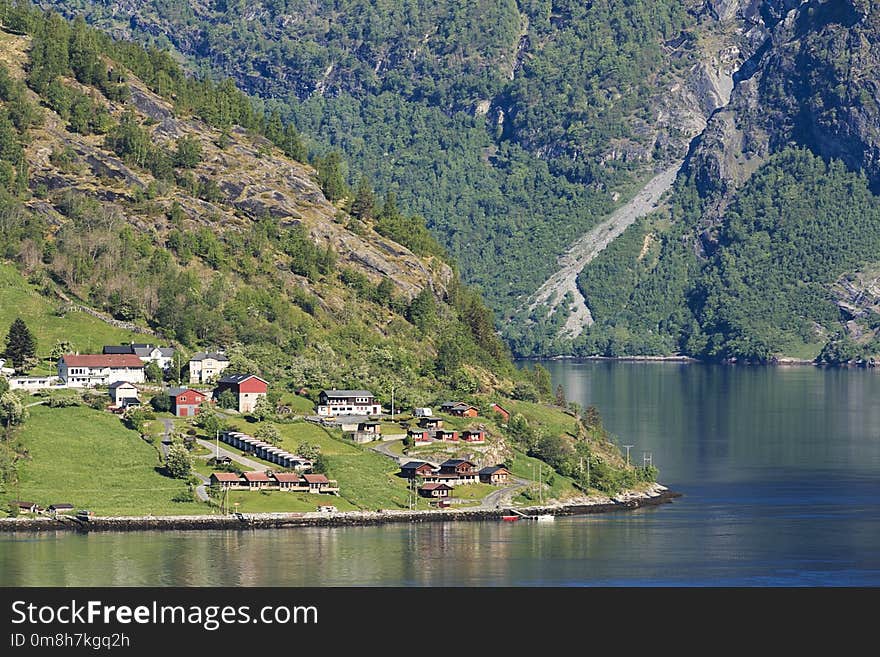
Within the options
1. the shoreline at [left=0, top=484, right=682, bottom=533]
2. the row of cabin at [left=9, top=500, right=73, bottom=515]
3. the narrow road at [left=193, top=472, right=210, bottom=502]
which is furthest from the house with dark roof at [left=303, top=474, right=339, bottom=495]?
the row of cabin at [left=9, top=500, right=73, bottom=515]

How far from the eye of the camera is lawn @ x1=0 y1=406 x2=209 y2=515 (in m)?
182

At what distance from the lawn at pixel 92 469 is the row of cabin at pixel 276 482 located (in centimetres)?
406

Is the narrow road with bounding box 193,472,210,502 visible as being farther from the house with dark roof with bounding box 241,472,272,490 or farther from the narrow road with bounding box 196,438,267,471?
the narrow road with bounding box 196,438,267,471

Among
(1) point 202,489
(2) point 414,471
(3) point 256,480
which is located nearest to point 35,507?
(1) point 202,489

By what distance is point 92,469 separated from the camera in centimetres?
18800

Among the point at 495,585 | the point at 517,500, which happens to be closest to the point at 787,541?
the point at 517,500

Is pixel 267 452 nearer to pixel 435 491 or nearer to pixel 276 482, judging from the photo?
pixel 276 482

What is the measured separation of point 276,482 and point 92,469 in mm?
16556
